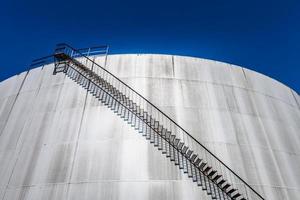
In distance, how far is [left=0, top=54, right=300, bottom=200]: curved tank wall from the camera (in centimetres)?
1184

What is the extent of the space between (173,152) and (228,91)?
662 centimetres

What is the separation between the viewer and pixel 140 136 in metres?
13.1

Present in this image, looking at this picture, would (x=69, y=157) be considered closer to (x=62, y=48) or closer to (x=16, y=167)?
(x=16, y=167)

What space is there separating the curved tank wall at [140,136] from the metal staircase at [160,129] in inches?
17.6

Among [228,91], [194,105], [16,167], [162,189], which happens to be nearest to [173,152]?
[162,189]

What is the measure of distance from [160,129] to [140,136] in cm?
112

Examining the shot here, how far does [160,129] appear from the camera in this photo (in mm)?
13219

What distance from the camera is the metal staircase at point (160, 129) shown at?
11.1m

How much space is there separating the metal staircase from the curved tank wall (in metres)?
0.45

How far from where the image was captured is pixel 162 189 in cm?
1138

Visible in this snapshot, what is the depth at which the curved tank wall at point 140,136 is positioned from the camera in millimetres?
11844

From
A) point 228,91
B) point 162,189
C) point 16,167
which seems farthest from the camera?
point 228,91

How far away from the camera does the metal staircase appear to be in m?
11.1

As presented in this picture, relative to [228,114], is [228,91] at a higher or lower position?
higher
